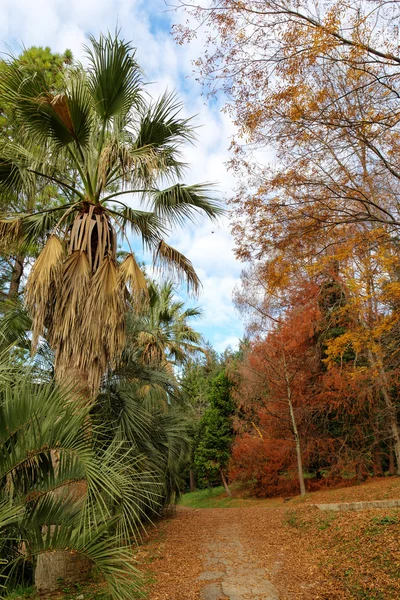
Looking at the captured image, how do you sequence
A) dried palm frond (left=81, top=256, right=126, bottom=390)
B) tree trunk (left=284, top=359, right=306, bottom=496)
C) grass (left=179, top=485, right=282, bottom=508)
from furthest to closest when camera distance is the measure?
grass (left=179, top=485, right=282, bottom=508) → tree trunk (left=284, top=359, right=306, bottom=496) → dried palm frond (left=81, top=256, right=126, bottom=390)

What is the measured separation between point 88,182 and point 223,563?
6.19m

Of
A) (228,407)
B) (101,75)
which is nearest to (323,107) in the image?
(101,75)

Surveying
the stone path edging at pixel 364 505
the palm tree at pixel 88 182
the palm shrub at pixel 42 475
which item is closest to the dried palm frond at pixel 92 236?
the palm tree at pixel 88 182

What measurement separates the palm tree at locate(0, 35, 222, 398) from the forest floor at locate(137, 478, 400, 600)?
2.87m

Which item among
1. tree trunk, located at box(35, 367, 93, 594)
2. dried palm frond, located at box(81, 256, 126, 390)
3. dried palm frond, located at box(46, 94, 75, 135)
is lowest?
tree trunk, located at box(35, 367, 93, 594)

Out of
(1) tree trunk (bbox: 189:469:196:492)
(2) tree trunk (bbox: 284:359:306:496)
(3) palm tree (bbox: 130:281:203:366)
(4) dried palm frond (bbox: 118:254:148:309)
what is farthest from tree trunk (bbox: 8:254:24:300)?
(1) tree trunk (bbox: 189:469:196:492)

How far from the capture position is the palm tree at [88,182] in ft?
20.2

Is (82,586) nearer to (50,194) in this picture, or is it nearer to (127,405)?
(127,405)

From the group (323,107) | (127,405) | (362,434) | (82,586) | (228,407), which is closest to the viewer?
(82,586)

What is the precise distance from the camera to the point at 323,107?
580 cm

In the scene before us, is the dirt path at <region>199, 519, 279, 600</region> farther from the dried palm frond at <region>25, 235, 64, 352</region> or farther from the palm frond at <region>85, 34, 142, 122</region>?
the palm frond at <region>85, 34, 142, 122</region>

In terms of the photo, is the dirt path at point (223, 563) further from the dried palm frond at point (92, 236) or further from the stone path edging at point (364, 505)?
the dried palm frond at point (92, 236)

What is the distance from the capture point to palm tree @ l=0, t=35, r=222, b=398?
6.17 meters

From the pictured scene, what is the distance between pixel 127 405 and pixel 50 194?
7438mm
